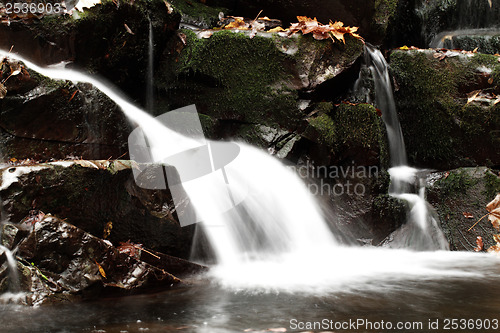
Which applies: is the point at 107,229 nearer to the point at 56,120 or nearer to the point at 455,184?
the point at 56,120

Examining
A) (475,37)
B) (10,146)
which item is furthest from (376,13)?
(10,146)

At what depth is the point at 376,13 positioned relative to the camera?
753 cm

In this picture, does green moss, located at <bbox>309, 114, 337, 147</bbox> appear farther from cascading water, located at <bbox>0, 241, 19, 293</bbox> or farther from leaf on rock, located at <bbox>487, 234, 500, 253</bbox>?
cascading water, located at <bbox>0, 241, 19, 293</bbox>

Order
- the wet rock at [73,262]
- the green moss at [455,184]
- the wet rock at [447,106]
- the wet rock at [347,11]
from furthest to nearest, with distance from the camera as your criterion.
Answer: the wet rock at [347,11] < the wet rock at [447,106] < the green moss at [455,184] < the wet rock at [73,262]

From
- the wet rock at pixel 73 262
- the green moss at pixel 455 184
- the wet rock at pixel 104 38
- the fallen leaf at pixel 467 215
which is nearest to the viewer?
the wet rock at pixel 73 262

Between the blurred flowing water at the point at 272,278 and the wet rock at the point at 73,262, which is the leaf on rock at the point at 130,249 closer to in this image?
the wet rock at the point at 73,262

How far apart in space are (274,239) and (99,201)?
216cm

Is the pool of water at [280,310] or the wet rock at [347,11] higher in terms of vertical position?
the wet rock at [347,11]

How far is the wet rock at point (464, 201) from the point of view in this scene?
5.78 metres

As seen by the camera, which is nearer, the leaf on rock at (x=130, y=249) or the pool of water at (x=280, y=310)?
the pool of water at (x=280, y=310)

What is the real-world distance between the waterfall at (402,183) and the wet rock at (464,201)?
0.47ft

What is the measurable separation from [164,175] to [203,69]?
8.45 ft

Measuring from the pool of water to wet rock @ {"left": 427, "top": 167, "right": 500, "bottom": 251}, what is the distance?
2.33m

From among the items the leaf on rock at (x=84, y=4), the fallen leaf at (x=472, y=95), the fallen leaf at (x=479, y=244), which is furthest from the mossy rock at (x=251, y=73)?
the fallen leaf at (x=479, y=244)
